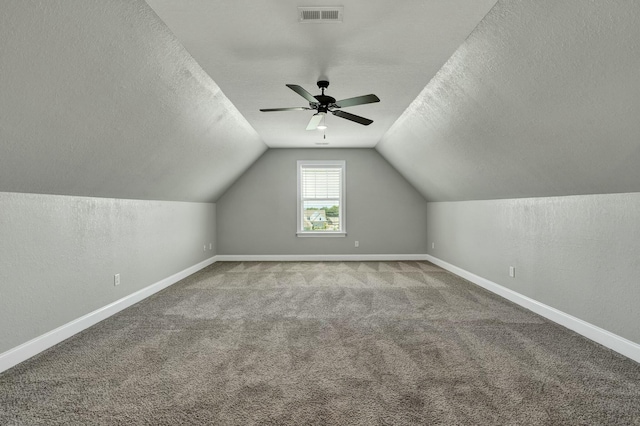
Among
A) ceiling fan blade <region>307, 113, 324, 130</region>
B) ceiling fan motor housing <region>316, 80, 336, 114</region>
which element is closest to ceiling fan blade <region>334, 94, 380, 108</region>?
ceiling fan motor housing <region>316, 80, 336, 114</region>

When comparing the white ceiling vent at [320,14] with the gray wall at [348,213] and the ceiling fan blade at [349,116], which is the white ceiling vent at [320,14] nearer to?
the ceiling fan blade at [349,116]

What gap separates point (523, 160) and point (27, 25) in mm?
3829

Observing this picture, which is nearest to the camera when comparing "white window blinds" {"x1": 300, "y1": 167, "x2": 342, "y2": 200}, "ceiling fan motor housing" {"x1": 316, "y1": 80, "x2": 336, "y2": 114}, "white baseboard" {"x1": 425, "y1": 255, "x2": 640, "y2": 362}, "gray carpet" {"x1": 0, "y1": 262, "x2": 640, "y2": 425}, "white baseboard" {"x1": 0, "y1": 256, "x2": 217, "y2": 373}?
"gray carpet" {"x1": 0, "y1": 262, "x2": 640, "y2": 425}

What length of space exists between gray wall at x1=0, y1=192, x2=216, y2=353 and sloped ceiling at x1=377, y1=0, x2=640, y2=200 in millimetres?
3726

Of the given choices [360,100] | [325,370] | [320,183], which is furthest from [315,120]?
[320,183]

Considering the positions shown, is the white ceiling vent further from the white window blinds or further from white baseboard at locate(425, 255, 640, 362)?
the white window blinds

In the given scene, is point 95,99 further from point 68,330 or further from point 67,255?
point 68,330

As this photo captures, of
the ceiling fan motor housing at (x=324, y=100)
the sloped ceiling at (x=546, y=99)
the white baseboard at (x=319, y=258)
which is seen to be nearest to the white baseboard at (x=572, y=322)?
the sloped ceiling at (x=546, y=99)

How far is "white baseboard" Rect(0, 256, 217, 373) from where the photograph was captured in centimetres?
227

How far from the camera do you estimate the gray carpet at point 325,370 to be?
5.75 ft

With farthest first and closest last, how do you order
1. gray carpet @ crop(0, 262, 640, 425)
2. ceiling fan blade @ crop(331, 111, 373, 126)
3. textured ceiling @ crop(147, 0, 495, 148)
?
1. ceiling fan blade @ crop(331, 111, 373, 126)
2. textured ceiling @ crop(147, 0, 495, 148)
3. gray carpet @ crop(0, 262, 640, 425)

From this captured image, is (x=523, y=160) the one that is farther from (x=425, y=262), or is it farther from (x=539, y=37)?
(x=425, y=262)

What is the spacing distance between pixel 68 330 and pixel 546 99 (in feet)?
14.3

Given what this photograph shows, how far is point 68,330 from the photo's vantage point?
2.78m
